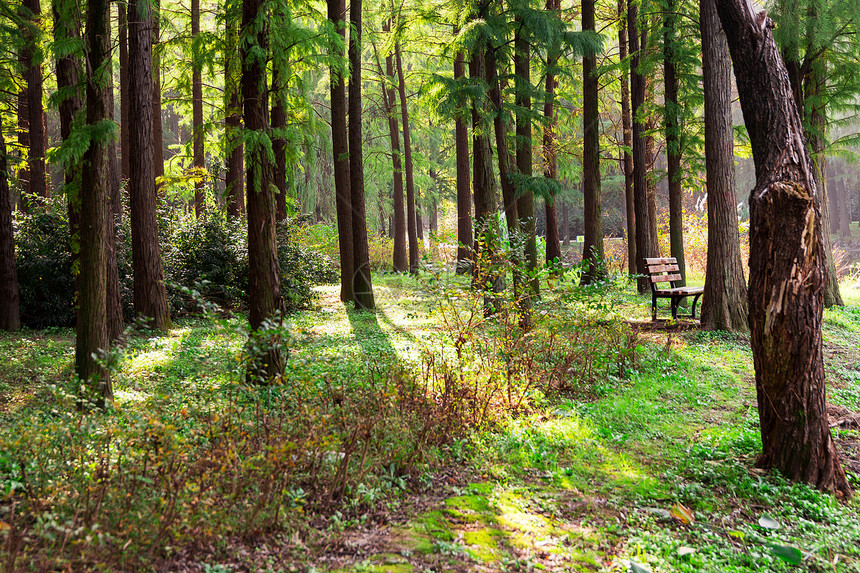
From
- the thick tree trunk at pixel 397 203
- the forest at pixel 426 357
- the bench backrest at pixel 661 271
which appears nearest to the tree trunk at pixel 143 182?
the forest at pixel 426 357

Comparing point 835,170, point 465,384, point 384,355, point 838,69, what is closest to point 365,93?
point 838,69

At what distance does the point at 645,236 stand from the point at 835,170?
137 feet

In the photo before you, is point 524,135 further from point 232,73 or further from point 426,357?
point 426,357

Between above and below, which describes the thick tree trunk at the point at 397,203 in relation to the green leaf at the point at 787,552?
above

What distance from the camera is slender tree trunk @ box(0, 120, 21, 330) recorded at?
9.40 metres

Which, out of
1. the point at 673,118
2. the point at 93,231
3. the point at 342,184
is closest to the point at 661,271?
the point at 673,118

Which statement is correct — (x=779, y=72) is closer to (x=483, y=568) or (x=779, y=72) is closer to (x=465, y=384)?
(x=465, y=384)

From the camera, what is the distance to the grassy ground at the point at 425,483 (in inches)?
115

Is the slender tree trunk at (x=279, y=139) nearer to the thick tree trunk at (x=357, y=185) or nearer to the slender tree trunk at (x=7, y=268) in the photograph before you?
the thick tree trunk at (x=357, y=185)

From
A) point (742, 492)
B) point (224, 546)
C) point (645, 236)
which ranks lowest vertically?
point (742, 492)

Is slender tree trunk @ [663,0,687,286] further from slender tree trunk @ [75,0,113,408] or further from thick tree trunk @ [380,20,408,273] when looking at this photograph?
slender tree trunk @ [75,0,113,408]

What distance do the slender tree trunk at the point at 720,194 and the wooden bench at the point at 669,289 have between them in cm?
59

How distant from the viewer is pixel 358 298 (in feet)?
40.9

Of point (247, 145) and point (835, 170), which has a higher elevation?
point (835, 170)
